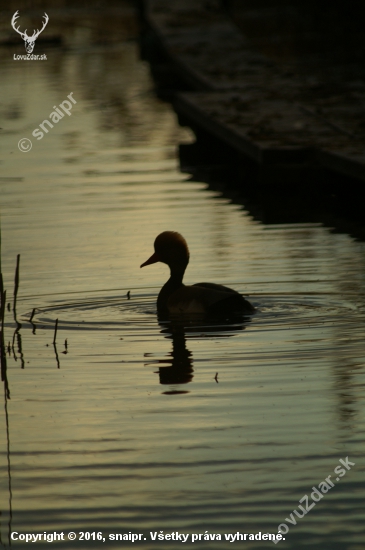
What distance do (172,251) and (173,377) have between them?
2540 millimetres

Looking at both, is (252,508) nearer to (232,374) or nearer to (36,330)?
(232,374)

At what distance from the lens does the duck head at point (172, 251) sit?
424 inches

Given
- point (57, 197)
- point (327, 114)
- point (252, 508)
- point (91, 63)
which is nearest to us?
point (252, 508)

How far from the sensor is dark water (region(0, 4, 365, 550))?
6.04m

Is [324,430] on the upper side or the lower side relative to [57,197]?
upper

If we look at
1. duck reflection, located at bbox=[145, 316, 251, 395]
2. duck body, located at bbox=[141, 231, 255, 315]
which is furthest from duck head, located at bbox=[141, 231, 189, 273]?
duck reflection, located at bbox=[145, 316, 251, 395]

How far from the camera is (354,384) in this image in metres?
8.03

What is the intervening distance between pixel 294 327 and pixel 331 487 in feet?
11.9

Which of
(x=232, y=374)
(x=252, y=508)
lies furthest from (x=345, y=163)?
(x=252, y=508)
